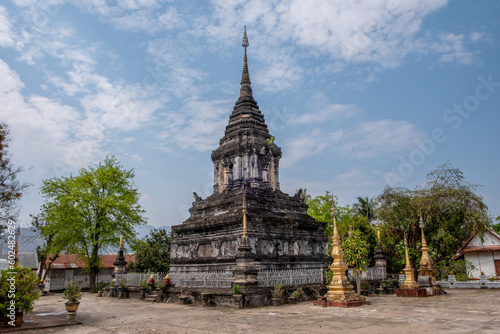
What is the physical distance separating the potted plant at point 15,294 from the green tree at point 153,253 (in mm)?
18342

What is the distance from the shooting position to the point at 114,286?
23.9 m

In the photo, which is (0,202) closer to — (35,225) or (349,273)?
(349,273)

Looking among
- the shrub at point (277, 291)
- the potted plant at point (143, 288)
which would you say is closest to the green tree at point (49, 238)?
the potted plant at point (143, 288)

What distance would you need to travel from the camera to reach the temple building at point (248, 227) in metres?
19.5

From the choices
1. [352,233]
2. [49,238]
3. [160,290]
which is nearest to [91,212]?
[49,238]

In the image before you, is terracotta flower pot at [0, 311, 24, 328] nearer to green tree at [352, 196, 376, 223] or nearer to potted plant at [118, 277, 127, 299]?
potted plant at [118, 277, 127, 299]

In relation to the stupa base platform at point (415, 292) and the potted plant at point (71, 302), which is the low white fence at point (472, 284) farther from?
the potted plant at point (71, 302)

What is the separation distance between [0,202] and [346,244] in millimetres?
15212

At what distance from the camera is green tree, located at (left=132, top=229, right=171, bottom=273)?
98.5 feet

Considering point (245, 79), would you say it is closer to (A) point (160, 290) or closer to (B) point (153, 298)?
(A) point (160, 290)

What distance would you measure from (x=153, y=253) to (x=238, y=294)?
647 inches

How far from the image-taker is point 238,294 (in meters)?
15.6

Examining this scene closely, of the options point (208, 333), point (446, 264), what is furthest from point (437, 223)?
point (208, 333)

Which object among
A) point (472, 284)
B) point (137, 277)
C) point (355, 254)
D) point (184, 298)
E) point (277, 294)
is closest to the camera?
point (277, 294)
